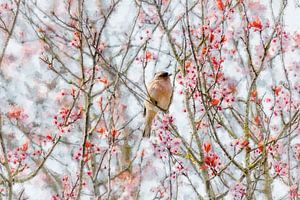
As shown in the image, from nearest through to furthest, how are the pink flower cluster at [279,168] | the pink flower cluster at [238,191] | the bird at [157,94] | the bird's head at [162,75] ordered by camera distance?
the pink flower cluster at [238,191]
the pink flower cluster at [279,168]
the bird at [157,94]
the bird's head at [162,75]

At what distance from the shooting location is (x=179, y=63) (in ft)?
17.6

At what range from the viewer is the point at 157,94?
7.10 metres

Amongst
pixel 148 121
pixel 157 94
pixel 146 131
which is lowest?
pixel 146 131

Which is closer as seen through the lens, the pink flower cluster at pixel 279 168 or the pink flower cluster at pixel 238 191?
the pink flower cluster at pixel 238 191

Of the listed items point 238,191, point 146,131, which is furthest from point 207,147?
point 146,131

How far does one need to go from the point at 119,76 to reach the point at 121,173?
2.72m

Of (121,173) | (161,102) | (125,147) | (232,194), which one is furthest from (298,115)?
(125,147)

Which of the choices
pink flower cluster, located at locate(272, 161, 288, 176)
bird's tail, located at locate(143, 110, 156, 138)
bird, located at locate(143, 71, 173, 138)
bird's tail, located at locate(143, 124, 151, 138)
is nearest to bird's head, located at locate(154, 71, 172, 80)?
bird, located at locate(143, 71, 173, 138)

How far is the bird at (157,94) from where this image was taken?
700 centimetres

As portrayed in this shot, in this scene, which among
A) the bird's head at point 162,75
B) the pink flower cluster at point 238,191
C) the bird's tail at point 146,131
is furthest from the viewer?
the bird's head at point 162,75

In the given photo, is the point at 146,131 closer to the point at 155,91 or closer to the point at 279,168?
the point at 155,91

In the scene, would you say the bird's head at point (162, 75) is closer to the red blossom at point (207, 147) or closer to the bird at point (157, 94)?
the bird at point (157, 94)

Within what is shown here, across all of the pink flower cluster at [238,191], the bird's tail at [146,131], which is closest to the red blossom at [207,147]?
the pink flower cluster at [238,191]

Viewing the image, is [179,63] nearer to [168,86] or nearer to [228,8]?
[228,8]
